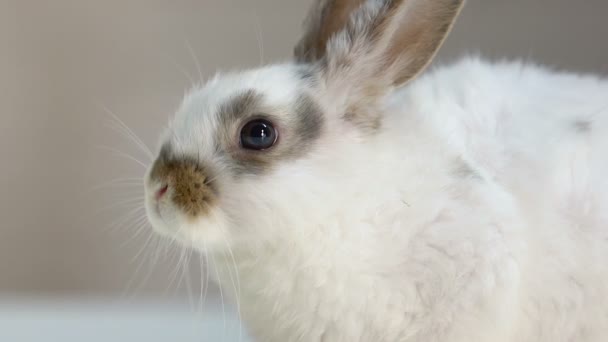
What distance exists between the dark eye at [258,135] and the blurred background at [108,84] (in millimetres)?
733

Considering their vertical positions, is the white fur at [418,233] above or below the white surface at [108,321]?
below

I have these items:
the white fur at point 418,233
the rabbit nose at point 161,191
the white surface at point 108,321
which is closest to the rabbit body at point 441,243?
the white fur at point 418,233

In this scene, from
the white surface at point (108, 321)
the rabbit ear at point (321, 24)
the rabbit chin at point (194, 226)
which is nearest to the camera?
the rabbit chin at point (194, 226)

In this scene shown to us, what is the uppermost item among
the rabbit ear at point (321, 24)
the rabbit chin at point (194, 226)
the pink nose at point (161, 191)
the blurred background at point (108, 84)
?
the blurred background at point (108, 84)

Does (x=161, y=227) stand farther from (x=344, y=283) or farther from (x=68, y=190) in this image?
(x=68, y=190)

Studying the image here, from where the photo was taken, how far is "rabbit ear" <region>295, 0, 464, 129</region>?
2.98ft

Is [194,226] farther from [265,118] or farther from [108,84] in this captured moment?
[108,84]

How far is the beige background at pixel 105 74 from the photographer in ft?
5.30

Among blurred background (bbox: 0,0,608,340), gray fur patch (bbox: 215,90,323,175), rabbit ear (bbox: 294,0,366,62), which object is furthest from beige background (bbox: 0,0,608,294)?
gray fur patch (bbox: 215,90,323,175)

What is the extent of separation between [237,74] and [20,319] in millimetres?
879

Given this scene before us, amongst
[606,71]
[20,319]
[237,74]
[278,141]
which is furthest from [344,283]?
[606,71]

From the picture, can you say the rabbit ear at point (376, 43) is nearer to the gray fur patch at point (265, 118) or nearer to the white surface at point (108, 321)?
the gray fur patch at point (265, 118)

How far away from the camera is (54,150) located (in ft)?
5.44

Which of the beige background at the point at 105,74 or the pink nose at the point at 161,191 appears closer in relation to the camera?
the pink nose at the point at 161,191
